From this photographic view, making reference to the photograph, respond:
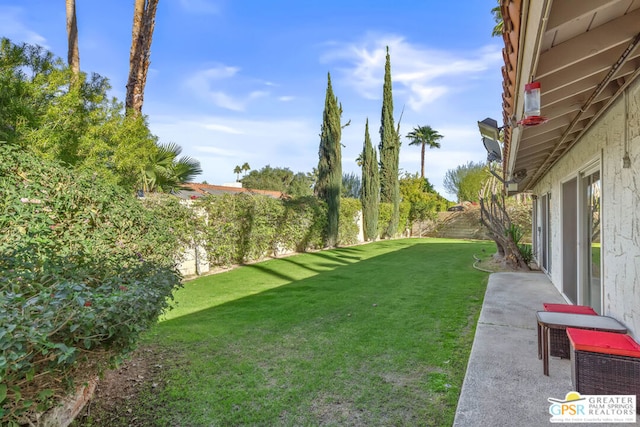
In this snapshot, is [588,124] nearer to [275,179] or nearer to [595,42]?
[595,42]

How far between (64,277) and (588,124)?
6.27m

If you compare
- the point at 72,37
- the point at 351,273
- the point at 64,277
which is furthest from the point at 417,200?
the point at 64,277

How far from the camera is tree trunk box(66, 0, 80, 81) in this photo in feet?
28.6

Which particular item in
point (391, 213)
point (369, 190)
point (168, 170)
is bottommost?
point (391, 213)

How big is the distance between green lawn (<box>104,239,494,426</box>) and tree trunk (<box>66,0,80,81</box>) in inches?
251

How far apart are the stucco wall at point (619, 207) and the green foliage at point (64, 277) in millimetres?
4369

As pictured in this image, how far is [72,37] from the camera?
8.79 m

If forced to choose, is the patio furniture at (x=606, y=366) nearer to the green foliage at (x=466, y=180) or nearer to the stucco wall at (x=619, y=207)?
the stucco wall at (x=619, y=207)

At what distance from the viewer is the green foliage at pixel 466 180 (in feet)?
124

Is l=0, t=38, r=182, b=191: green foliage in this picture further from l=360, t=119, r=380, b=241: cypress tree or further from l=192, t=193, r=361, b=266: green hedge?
l=360, t=119, r=380, b=241: cypress tree

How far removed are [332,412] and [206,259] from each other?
8.10 m

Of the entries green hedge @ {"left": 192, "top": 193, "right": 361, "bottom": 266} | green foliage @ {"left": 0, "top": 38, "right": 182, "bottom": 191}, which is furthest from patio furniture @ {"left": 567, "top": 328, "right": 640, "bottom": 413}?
green hedge @ {"left": 192, "top": 193, "right": 361, "bottom": 266}

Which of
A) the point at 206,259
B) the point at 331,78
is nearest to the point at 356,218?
the point at 331,78

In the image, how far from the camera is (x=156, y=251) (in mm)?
6941
